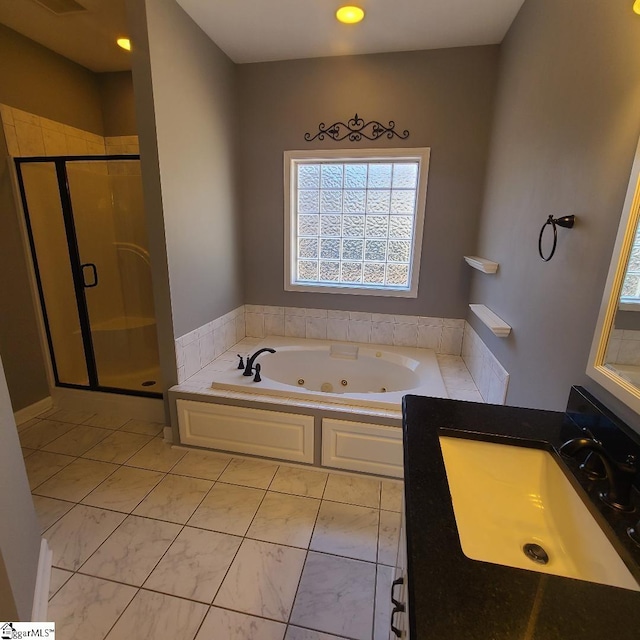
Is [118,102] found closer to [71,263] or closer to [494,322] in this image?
[71,263]

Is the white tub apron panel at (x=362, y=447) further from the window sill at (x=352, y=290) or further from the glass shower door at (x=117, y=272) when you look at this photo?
the glass shower door at (x=117, y=272)

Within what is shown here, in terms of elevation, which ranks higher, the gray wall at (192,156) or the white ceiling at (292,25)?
the white ceiling at (292,25)

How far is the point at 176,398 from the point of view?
7.24 feet

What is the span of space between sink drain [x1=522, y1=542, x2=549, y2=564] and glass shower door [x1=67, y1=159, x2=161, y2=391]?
2.68m

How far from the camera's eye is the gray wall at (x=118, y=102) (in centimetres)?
290

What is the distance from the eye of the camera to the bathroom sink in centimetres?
75

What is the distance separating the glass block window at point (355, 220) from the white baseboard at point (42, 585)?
220 centimetres

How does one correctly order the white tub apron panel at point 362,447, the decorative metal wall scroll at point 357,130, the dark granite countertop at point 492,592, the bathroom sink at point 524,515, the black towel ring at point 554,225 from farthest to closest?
the decorative metal wall scroll at point 357,130, the white tub apron panel at point 362,447, the black towel ring at point 554,225, the bathroom sink at point 524,515, the dark granite countertop at point 492,592

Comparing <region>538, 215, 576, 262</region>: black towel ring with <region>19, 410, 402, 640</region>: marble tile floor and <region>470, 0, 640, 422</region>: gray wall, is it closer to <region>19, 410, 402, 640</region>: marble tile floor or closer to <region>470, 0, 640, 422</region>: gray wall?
<region>470, 0, 640, 422</region>: gray wall

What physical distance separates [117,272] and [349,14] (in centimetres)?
263

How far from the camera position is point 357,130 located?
2.57 meters

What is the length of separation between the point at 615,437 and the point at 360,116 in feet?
8.30

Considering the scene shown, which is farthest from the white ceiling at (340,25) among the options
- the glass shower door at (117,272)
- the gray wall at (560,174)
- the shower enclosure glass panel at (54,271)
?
the shower enclosure glass panel at (54,271)

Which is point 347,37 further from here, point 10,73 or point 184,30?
point 10,73
